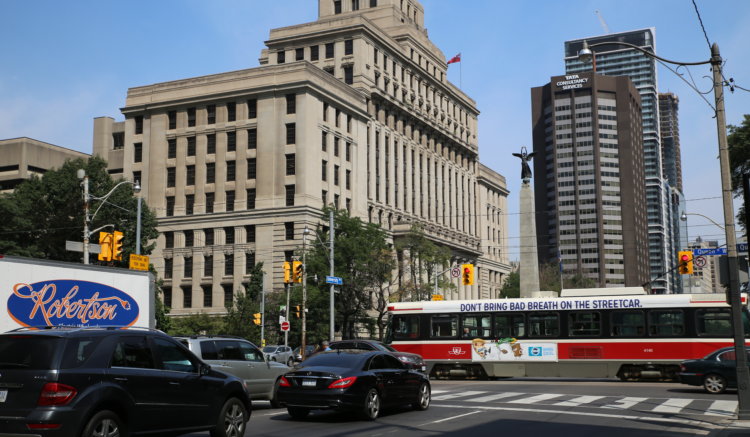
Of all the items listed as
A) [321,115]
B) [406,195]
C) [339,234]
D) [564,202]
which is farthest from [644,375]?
[564,202]

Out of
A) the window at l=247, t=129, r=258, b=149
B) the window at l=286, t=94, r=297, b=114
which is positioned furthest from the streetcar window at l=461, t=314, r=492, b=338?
the window at l=247, t=129, r=258, b=149

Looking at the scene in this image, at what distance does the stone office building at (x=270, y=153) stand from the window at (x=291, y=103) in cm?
16

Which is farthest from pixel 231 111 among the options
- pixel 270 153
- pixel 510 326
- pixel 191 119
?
pixel 510 326

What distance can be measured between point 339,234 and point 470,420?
2191 inches

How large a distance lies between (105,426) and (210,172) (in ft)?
250

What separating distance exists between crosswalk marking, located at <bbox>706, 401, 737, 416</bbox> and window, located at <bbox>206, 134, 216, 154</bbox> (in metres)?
70.1

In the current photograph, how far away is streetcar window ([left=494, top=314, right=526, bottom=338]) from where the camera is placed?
1305 inches

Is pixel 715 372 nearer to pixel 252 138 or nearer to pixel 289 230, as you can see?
pixel 289 230

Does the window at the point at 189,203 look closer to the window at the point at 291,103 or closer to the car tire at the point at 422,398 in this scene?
the window at the point at 291,103

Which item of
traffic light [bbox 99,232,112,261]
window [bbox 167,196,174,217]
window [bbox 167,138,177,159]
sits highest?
window [bbox 167,138,177,159]

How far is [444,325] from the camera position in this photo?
3462 centimetres

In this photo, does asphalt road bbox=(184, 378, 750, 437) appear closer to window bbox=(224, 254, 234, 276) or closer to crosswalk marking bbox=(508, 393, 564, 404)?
crosswalk marking bbox=(508, 393, 564, 404)

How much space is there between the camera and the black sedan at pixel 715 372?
2464 cm

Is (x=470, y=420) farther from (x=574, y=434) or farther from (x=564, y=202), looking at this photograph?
(x=564, y=202)
